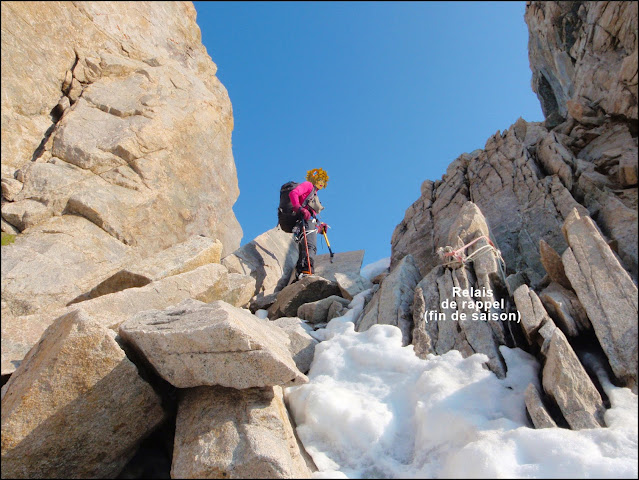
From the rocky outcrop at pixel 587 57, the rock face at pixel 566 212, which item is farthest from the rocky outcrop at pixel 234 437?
the rocky outcrop at pixel 587 57

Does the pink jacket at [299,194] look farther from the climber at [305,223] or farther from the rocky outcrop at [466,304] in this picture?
the rocky outcrop at [466,304]

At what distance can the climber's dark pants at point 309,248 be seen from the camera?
20.2 meters

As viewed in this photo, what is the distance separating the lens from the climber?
2023 centimetres

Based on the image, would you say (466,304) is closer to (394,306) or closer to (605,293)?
(394,306)

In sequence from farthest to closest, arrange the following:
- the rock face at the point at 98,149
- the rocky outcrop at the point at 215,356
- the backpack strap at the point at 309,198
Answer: the backpack strap at the point at 309,198 → the rock face at the point at 98,149 → the rocky outcrop at the point at 215,356

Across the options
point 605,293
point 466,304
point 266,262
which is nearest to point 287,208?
point 266,262

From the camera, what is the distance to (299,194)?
21.4 m

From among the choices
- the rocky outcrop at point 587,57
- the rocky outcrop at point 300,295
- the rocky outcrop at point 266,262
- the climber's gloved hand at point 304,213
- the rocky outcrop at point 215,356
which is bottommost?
the rocky outcrop at point 215,356

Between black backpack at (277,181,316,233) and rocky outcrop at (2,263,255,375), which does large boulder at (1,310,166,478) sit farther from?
black backpack at (277,181,316,233)

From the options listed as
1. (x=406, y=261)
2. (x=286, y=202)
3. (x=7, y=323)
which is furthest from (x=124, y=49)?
(x=406, y=261)

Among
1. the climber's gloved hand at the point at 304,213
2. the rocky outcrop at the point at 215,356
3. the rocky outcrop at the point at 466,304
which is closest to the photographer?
the rocky outcrop at the point at 215,356

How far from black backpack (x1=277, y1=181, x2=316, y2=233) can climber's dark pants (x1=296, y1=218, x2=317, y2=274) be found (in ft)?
3.04

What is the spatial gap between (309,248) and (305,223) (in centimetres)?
136

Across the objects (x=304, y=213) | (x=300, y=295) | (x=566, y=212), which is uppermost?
(x=304, y=213)
